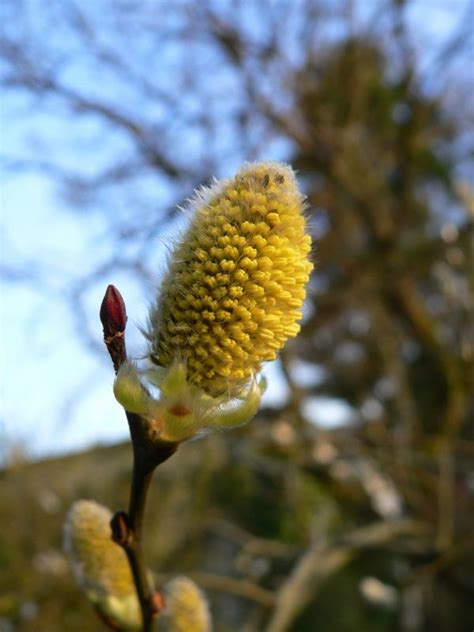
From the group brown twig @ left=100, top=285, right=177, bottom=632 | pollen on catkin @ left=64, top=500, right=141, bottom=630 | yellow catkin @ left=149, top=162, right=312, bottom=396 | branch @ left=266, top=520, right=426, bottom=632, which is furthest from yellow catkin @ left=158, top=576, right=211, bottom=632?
branch @ left=266, top=520, right=426, bottom=632

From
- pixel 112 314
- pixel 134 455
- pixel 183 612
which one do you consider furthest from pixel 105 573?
pixel 112 314

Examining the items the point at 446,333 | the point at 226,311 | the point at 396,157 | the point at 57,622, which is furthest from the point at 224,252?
the point at 396,157

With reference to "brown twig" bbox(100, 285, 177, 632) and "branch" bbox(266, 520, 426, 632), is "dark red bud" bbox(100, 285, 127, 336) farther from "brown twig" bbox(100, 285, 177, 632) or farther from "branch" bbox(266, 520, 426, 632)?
"branch" bbox(266, 520, 426, 632)

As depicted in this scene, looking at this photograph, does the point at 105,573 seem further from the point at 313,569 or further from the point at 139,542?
the point at 313,569

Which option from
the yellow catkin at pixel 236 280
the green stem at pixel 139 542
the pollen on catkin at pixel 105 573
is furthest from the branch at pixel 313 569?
the yellow catkin at pixel 236 280

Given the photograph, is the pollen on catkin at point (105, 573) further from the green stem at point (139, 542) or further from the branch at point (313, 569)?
the branch at point (313, 569)

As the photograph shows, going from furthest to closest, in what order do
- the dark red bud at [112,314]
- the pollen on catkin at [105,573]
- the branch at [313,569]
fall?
the branch at [313,569], the pollen on catkin at [105,573], the dark red bud at [112,314]

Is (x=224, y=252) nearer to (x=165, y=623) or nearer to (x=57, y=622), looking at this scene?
(x=165, y=623)
